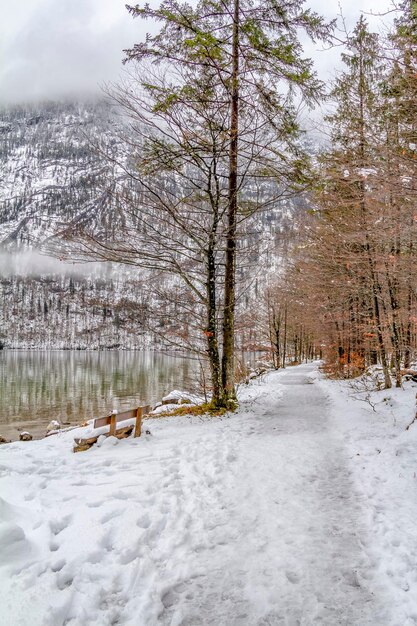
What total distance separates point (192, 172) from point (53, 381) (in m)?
31.4

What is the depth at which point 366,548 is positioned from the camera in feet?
11.4

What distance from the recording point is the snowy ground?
8.64 ft

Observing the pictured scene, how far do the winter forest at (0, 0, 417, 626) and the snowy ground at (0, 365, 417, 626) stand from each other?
Result: 0.8 inches

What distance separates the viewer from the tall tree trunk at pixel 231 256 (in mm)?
9609

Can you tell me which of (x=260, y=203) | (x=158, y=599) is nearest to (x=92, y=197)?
(x=260, y=203)

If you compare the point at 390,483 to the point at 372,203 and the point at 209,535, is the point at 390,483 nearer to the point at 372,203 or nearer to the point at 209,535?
the point at 209,535

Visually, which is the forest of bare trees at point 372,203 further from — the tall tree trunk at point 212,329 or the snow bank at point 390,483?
the tall tree trunk at point 212,329

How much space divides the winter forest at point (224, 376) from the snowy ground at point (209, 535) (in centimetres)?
2

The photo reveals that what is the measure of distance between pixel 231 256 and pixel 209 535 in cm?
808

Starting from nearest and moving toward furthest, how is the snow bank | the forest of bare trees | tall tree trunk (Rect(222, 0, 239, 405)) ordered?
the snow bank
the forest of bare trees
tall tree trunk (Rect(222, 0, 239, 405))

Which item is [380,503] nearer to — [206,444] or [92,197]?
[206,444]

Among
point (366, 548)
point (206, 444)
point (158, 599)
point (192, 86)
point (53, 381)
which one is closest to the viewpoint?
point (158, 599)

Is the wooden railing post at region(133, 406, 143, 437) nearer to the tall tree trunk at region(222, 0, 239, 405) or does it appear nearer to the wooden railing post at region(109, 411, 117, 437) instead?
the wooden railing post at region(109, 411, 117, 437)

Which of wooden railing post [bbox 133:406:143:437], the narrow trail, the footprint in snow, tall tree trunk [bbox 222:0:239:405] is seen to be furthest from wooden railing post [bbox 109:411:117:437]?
tall tree trunk [bbox 222:0:239:405]
